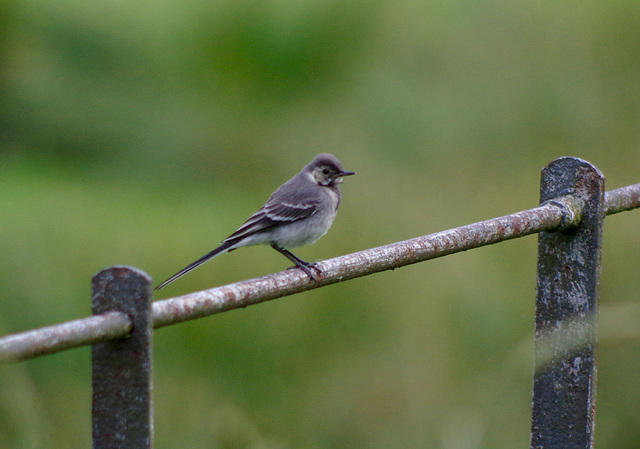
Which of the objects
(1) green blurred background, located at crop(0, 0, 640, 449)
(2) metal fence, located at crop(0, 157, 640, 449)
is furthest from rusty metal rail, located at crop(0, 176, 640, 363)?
(1) green blurred background, located at crop(0, 0, 640, 449)

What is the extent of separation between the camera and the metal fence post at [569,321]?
183cm

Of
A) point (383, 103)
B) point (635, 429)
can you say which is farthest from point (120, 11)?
point (635, 429)

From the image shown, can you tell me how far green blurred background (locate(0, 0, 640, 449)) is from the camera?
3352mm

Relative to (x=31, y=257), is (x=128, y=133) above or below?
above

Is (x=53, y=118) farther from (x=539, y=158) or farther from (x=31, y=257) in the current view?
(x=539, y=158)

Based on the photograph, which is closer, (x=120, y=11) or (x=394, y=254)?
(x=394, y=254)

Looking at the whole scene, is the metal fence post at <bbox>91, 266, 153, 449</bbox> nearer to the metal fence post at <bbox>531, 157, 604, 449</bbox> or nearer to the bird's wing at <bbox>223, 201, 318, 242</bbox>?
the metal fence post at <bbox>531, 157, 604, 449</bbox>

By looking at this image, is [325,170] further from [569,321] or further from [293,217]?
[569,321]

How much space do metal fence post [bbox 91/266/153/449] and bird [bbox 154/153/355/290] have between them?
1.69 meters

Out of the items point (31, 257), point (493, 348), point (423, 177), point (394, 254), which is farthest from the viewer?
point (423, 177)

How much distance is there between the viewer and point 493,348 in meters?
3.75

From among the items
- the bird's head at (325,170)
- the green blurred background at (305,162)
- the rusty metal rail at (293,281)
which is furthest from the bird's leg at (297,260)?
the green blurred background at (305,162)

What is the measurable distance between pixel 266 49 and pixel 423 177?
1045 mm

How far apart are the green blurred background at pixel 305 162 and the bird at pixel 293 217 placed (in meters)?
0.49
